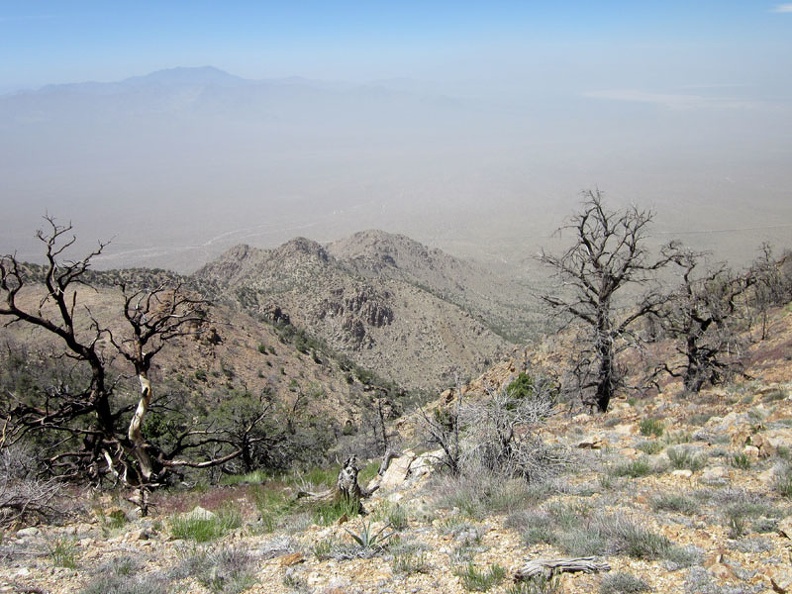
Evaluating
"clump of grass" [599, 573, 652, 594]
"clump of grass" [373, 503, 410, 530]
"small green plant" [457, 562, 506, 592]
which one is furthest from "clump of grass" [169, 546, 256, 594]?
"clump of grass" [599, 573, 652, 594]

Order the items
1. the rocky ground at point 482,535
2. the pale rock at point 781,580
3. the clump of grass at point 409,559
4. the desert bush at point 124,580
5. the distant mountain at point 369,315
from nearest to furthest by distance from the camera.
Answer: the pale rock at point 781,580 → the rocky ground at point 482,535 → the desert bush at point 124,580 → the clump of grass at point 409,559 → the distant mountain at point 369,315

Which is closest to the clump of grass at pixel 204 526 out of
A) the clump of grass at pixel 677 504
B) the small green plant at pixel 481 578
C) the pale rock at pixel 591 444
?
the small green plant at pixel 481 578

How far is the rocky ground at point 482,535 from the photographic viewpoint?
4656mm

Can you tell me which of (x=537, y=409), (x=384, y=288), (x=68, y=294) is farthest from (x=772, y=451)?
(x=384, y=288)

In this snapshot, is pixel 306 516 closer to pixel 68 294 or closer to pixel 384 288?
pixel 68 294

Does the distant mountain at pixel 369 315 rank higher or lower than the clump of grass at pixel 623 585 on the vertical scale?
lower

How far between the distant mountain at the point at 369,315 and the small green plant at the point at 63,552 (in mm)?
29737

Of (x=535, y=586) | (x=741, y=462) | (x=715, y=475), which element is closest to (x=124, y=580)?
(x=535, y=586)

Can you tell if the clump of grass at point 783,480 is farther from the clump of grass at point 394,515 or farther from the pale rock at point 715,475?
the clump of grass at point 394,515

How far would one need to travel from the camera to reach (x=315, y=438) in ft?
58.4

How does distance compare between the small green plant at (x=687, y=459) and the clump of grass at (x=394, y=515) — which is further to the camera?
the small green plant at (x=687, y=459)

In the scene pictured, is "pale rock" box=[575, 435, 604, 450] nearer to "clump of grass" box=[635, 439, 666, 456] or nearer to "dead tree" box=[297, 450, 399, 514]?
"clump of grass" box=[635, 439, 666, 456]

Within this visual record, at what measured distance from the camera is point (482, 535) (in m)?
5.61

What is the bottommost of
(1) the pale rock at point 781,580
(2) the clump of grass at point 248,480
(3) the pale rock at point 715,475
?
(2) the clump of grass at point 248,480
